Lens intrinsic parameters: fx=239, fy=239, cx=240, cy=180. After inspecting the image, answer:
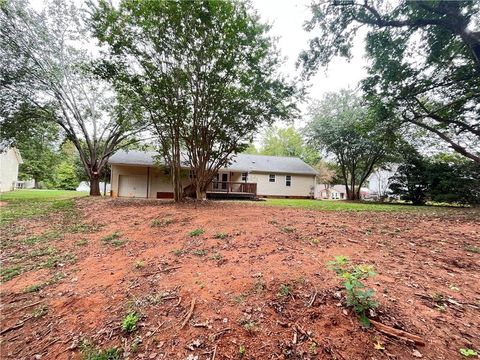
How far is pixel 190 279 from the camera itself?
3.46m

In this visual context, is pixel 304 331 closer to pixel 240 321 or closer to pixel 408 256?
pixel 240 321

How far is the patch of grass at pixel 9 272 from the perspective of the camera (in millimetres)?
3934

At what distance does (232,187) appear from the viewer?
2005 cm

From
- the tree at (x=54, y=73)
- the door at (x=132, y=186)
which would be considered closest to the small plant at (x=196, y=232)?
the tree at (x=54, y=73)

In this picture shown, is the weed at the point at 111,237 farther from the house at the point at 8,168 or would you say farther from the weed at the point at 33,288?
the house at the point at 8,168

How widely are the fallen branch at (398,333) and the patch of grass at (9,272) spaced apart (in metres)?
5.32

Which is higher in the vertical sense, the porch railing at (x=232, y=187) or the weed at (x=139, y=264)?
the porch railing at (x=232, y=187)

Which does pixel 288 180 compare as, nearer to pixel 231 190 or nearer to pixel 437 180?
pixel 231 190

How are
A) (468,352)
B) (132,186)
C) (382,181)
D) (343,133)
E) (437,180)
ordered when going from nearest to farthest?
(468,352), (437,180), (132,186), (343,133), (382,181)

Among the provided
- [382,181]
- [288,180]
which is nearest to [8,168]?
[288,180]

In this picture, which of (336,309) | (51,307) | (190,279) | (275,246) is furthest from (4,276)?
(336,309)

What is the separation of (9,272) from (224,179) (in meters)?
17.5

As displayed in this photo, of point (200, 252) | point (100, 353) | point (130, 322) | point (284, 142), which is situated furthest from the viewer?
point (284, 142)

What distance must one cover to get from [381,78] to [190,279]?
10.8m
